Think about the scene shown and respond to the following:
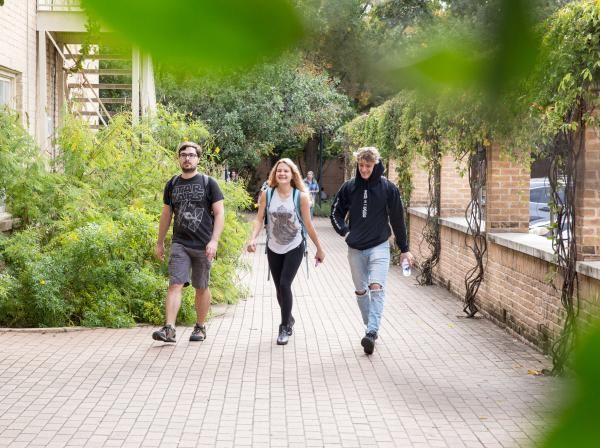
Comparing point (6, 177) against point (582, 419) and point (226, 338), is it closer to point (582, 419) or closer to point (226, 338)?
point (226, 338)

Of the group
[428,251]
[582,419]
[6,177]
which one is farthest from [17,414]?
[428,251]

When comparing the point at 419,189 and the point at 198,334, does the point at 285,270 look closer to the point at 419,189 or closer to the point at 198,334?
the point at 198,334

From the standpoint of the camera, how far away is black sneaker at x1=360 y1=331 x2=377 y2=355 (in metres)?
8.35

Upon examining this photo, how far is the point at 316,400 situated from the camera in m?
6.76

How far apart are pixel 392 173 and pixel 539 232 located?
7238mm

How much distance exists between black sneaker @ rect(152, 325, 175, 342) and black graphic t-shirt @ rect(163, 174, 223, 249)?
0.75 m

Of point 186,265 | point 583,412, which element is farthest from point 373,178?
point 583,412

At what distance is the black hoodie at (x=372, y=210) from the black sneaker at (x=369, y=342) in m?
0.77

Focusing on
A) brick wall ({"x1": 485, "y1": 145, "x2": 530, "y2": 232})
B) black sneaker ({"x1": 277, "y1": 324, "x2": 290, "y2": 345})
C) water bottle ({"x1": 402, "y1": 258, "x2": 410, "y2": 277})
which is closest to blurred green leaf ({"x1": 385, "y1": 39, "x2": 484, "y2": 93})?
water bottle ({"x1": 402, "y1": 258, "x2": 410, "y2": 277})

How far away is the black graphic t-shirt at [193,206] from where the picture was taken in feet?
28.5

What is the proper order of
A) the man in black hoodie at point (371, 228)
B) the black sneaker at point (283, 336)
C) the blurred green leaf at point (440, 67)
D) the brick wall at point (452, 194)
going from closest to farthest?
Answer: the blurred green leaf at point (440, 67), the man in black hoodie at point (371, 228), the black sneaker at point (283, 336), the brick wall at point (452, 194)

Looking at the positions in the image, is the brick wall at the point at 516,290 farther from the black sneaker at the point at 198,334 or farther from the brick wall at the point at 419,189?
the brick wall at the point at 419,189

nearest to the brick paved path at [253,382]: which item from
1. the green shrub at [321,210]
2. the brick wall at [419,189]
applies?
the brick wall at [419,189]

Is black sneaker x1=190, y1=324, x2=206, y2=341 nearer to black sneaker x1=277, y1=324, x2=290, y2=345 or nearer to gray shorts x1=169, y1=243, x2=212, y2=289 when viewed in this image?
gray shorts x1=169, y1=243, x2=212, y2=289
